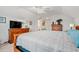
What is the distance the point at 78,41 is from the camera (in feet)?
7.73

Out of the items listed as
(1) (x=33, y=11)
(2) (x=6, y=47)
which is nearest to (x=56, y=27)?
(1) (x=33, y=11)

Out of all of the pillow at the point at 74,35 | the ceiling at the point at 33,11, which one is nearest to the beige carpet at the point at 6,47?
the ceiling at the point at 33,11

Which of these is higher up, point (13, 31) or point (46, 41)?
point (13, 31)

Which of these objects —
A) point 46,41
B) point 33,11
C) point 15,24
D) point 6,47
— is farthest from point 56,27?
point 6,47

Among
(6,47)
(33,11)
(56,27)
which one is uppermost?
(33,11)

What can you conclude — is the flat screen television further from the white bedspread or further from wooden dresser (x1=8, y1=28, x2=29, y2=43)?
the white bedspread

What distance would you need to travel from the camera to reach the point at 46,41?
2.42 metres

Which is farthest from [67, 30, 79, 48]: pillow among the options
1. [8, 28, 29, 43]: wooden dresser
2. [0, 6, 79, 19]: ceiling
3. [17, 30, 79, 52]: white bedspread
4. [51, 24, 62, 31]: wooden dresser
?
[8, 28, 29, 43]: wooden dresser

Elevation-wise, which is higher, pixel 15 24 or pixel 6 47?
pixel 15 24

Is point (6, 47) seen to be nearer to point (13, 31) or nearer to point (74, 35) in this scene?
point (13, 31)

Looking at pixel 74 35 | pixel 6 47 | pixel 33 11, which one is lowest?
pixel 6 47

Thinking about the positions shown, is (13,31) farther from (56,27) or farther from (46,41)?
(56,27)

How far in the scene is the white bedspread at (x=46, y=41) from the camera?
2340 mm

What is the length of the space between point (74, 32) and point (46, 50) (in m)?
0.49
